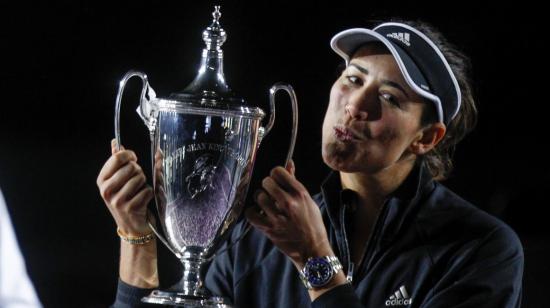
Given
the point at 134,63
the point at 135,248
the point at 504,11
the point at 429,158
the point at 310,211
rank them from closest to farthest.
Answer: the point at 310,211
the point at 135,248
the point at 429,158
the point at 134,63
the point at 504,11

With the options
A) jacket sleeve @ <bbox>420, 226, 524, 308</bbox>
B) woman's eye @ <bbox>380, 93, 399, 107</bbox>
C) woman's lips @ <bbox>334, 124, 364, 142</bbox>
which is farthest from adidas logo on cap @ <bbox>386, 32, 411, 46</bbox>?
jacket sleeve @ <bbox>420, 226, 524, 308</bbox>

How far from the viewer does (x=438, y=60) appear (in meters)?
1.88

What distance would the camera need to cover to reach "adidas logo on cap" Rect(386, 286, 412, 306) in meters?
1.79

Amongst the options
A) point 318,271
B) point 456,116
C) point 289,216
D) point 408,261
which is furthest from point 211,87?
point 456,116

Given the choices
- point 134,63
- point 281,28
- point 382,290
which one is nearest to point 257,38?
point 281,28

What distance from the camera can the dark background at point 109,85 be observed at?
7.49 feet

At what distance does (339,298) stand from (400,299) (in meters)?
0.22

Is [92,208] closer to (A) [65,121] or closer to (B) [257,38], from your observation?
(A) [65,121]

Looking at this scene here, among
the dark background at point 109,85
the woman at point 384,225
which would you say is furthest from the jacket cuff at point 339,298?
the dark background at point 109,85

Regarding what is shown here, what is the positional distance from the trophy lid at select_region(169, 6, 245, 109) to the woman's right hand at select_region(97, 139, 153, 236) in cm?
12

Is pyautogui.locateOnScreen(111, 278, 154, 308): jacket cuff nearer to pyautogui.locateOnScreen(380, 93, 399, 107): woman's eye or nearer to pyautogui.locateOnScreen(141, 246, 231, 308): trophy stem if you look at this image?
pyautogui.locateOnScreen(141, 246, 231, 308): trophy stem

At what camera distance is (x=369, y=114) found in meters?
1.80

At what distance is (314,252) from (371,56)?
1.38ft

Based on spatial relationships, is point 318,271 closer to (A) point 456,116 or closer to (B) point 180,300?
(B) point 180,300
